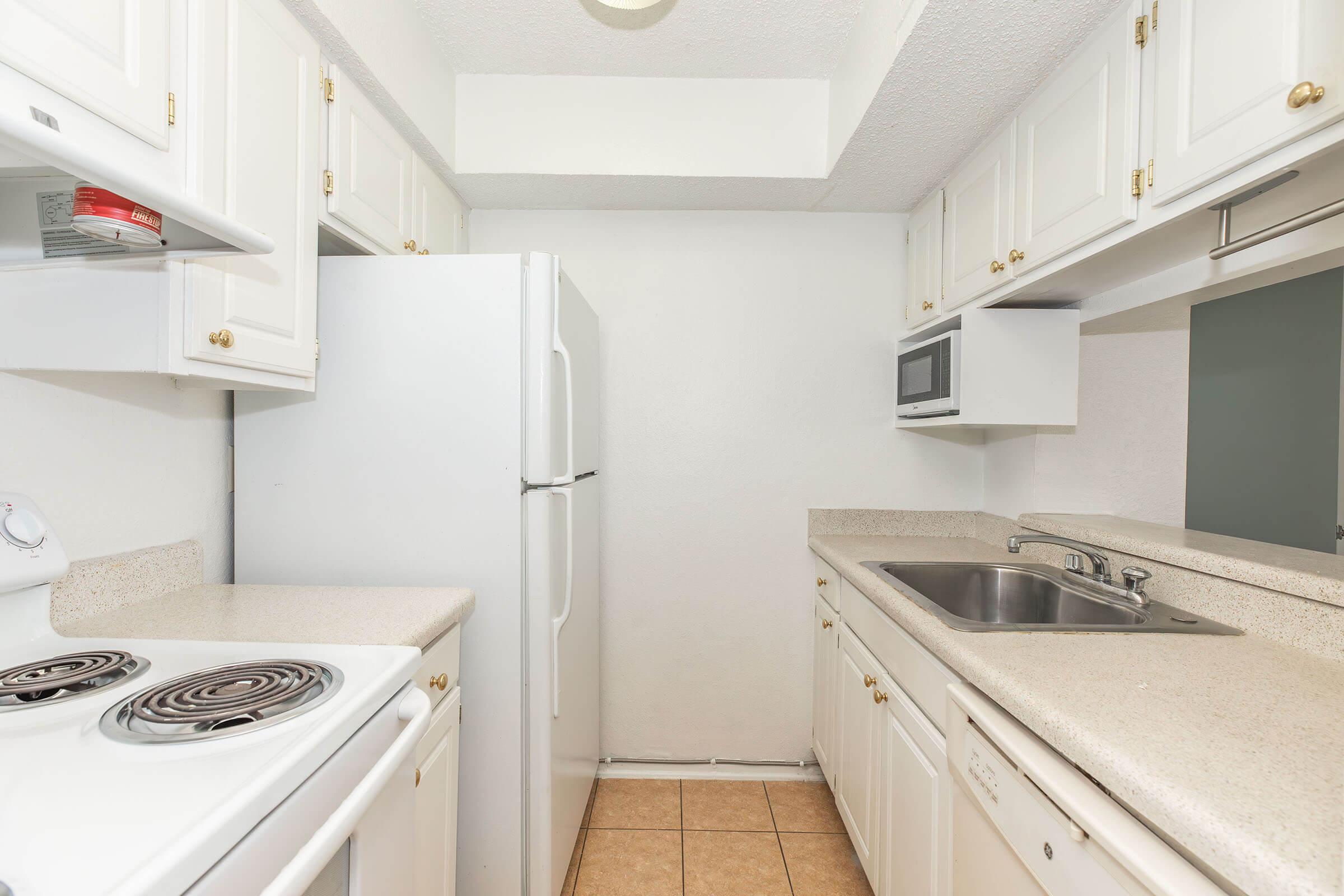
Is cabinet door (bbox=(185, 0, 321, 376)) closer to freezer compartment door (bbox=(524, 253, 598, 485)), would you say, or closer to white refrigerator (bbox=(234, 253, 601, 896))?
white refrigerator (bbox=(234, 253, 601, 896))

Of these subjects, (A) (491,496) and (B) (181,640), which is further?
(A) (491,496)

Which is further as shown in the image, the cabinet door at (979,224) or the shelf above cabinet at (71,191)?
the cabinet door at (979,224)

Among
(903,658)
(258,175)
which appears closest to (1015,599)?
(903,658)

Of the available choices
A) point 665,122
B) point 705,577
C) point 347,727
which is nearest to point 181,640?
point 347,727

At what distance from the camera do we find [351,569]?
1.55m

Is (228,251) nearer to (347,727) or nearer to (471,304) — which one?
(471,304)

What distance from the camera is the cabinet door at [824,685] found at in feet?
6.98

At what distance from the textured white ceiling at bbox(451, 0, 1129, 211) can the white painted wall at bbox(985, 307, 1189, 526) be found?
2.39ft

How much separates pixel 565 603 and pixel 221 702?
932 millimetres

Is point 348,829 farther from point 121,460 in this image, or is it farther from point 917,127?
point 917,127

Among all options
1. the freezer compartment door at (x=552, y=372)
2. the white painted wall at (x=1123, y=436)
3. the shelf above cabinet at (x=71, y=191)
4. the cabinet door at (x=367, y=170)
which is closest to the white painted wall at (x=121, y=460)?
the shelf above cabinet at (x=71, y=191)

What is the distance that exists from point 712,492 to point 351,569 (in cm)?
133

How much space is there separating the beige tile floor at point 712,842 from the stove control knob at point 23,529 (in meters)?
1.56

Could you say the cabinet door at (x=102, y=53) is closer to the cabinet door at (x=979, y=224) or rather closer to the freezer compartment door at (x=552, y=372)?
the freezer compartment door at (x=552, y=372)
